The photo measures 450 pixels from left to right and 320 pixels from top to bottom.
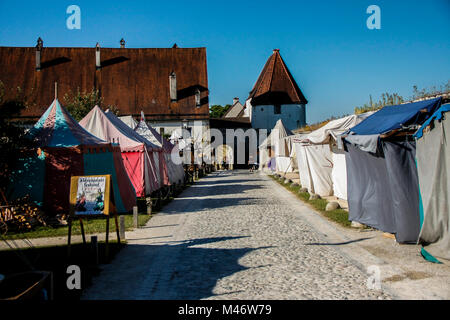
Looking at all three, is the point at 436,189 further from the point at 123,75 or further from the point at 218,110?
the point at 218,110

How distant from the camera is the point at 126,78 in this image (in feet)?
169

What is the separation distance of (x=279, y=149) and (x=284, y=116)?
97.7 feet

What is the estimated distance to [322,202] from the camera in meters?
15.9

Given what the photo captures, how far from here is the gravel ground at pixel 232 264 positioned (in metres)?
6.07

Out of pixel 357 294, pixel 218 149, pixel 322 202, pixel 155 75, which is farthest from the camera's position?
pixel 218 149

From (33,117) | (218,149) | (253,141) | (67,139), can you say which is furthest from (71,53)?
(67,139)

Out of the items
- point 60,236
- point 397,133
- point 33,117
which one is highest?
point 33,117

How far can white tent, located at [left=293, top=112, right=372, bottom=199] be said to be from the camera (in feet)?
48.3

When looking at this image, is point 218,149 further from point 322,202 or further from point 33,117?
point 322,202

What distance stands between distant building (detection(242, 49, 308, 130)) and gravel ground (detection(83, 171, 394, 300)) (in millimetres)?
48749

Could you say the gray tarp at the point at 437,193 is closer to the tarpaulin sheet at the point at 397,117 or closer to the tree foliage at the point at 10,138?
the tarpaulin sheet at the point at 397,117

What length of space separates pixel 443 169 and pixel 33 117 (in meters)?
45.9

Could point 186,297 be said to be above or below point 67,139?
below

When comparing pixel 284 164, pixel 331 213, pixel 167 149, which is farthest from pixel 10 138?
pixel 284 164
